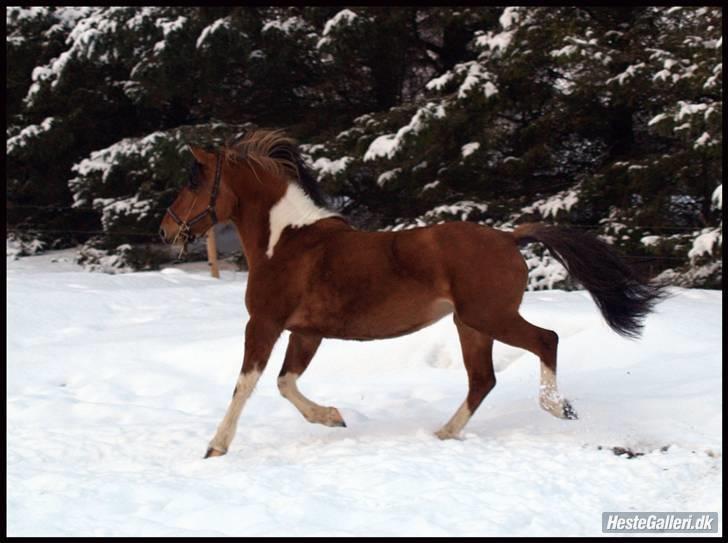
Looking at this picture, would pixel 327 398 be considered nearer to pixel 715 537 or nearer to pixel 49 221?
pixel 715 537

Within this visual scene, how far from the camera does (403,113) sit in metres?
14.5

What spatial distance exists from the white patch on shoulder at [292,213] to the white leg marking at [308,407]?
2.53 feet

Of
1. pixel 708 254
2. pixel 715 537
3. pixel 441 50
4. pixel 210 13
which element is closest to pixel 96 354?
pixel 715 537

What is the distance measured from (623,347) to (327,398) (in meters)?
2.26

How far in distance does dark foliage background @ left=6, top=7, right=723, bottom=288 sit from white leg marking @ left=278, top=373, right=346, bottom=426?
7351 mm

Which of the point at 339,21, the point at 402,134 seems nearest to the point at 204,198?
the point at 402,134

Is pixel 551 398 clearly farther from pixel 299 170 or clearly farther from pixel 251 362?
pixel 299 170

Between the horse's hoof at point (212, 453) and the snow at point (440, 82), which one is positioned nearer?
the horse's hoof at point (212, 453)

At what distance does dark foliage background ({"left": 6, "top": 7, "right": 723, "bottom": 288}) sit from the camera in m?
12.9

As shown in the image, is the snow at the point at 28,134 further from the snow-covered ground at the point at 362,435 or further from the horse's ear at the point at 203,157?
the horse's ear at the point at 203,157

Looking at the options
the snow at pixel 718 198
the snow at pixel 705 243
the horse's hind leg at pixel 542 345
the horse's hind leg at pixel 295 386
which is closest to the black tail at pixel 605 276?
the horse's hind leg at pixel 542 345

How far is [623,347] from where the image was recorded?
22.7 ft

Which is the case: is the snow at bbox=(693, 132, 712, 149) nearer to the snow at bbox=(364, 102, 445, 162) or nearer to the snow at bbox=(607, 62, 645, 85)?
the snow at bbox=(607, 62, 645, 85)

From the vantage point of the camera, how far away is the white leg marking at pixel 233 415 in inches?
199
